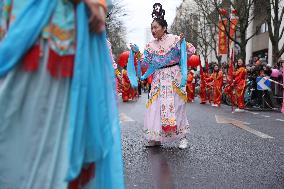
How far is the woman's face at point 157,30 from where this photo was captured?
6508mm

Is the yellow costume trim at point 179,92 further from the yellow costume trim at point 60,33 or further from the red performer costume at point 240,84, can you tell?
the red performer costume at point 240,84

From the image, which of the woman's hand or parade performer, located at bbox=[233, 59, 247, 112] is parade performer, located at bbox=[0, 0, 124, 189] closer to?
the woman's hand

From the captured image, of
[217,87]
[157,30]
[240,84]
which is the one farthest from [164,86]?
[217,87]

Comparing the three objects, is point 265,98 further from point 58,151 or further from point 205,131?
point 58,151

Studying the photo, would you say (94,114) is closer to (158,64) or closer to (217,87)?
(158,64)

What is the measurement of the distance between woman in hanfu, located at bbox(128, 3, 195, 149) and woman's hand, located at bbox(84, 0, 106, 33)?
13.8ft

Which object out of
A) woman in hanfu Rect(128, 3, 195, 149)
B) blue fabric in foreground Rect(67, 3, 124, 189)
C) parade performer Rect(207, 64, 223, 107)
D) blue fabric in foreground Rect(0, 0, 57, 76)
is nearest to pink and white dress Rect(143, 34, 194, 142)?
woman in hanfu Rect(128, 3, 195, 149)

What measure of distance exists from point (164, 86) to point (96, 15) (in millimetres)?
4484

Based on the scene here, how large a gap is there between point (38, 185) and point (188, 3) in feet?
167

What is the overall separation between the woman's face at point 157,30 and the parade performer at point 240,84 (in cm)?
984

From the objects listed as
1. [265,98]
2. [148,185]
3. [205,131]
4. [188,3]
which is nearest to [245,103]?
[265,98]

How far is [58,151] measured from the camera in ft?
7.16

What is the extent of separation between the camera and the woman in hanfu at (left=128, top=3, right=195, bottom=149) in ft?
21.4

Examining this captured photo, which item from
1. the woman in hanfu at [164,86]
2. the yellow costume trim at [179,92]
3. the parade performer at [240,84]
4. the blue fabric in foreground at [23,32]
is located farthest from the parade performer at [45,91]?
the parade performer at [240,84]
